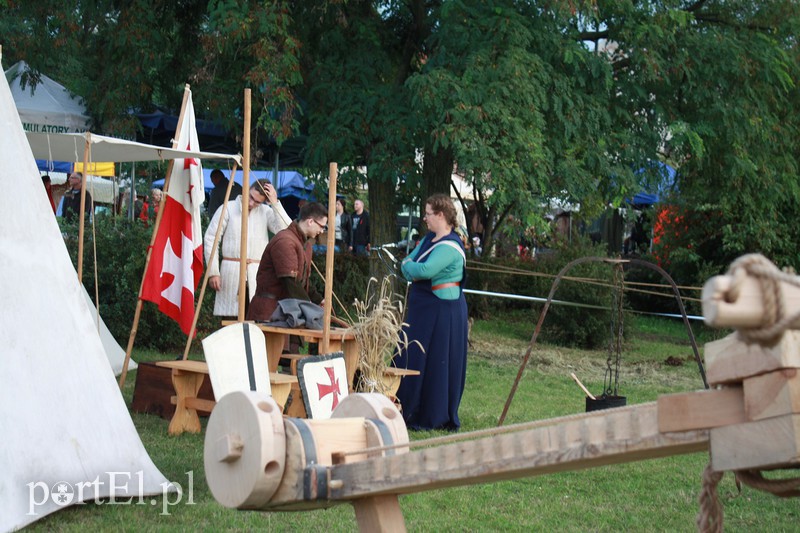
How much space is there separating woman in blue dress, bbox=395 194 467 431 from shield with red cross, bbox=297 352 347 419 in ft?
5.79

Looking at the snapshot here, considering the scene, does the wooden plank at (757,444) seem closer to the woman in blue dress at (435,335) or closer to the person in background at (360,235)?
the woman in blue dress at (435,335)

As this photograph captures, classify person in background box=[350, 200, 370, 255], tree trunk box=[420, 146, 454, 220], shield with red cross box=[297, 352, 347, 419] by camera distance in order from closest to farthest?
shield with red cross box=[297, 352, 347, 419] < tree trunk box=[420, 146, 454, 220] < person in background box=[350, 200, 370, 255]

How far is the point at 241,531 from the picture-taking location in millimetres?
4359

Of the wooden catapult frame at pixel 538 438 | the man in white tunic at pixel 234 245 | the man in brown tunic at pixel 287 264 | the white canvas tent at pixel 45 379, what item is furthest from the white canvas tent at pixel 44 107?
the wooden catapult frame at pixel 538 438

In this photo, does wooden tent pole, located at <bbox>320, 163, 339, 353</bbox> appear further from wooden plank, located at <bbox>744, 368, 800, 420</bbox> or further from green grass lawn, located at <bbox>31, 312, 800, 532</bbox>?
wooden plank, located at <bbox>744, 368, 800, 420</bbox>

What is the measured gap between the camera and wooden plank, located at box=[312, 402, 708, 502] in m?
1.82

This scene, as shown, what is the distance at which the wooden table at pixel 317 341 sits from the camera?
684 centimetres

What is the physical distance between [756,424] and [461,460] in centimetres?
70

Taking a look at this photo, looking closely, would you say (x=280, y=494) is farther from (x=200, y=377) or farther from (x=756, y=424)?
(x=200, y=377)

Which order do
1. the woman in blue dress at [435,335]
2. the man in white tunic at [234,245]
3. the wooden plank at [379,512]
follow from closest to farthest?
1. the wooden plank at [379,512]
2. the woman in blue dress at [435,335]
3. the man in white tunic at [234,245]

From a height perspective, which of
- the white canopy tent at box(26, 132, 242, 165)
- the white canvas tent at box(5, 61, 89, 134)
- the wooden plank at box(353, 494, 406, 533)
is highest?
the white canvas tent at box(5, 61, 89, 134)

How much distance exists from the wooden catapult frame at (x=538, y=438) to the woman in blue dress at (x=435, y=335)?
4.48 m

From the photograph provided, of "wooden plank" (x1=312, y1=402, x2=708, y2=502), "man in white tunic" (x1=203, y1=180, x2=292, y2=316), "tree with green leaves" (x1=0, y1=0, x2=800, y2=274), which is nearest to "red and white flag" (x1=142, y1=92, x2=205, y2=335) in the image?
"man in white tunic" (x1=203, y1=180, x2=292, y2=316)

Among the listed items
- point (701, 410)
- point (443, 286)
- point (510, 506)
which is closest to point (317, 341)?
point (443, 286)
